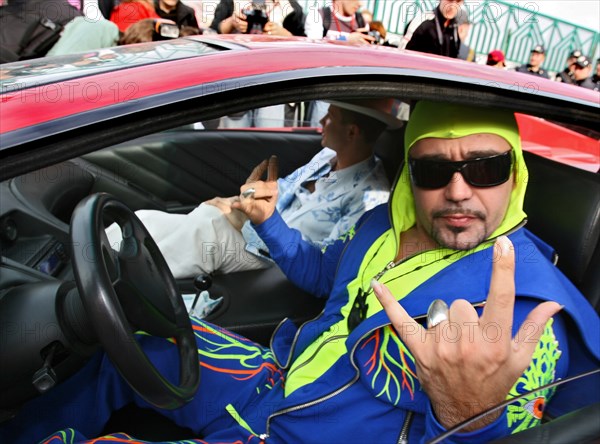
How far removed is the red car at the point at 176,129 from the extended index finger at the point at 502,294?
0.72 feet

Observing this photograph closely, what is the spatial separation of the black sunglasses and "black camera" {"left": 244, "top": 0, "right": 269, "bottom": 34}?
2.27 meters

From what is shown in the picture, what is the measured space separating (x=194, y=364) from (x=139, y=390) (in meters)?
0.24

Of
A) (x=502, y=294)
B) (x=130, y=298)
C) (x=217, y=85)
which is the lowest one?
(x=130, y=298)

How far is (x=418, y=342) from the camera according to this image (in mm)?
898

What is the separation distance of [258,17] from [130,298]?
250 centimetres

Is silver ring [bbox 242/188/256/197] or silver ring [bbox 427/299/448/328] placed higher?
silver ring [bbox 427/299/448/328]

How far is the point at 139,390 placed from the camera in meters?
1.10

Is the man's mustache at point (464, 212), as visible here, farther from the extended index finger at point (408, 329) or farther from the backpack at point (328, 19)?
the backpack at point (328, 19)

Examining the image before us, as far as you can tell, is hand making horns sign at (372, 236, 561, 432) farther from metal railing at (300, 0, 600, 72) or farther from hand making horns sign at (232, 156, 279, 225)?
metal railing at (300, 0, 600, 72)

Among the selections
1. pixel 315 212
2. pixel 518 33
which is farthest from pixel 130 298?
pixel 518 33

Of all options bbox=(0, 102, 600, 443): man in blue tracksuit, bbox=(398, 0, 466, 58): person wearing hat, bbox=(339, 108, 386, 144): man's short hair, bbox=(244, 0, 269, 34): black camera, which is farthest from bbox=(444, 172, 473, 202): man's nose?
bbox=(244, 0, 269, 34): black camera

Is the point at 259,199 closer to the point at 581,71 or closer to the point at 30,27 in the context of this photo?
the point at 30,27

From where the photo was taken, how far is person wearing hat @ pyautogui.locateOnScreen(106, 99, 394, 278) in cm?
197

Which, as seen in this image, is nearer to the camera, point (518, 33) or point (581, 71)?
point (581, 71)
